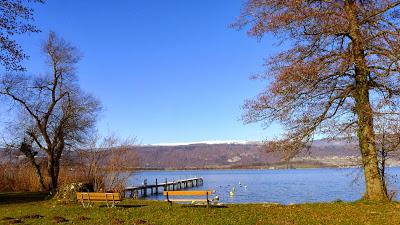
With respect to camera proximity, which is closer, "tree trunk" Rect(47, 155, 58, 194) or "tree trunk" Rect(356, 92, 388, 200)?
"tree trunk" Rect(356, 92, 388, 200)

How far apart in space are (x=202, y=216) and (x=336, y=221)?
3807 mm

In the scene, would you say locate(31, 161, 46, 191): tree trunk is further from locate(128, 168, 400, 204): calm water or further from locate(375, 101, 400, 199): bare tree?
locate(375, 101, 400, 199): bare tree

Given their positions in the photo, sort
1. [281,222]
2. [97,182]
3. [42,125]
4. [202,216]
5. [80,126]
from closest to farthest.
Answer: [281,222], [202,216], [97,182], [42,125], [80,126]

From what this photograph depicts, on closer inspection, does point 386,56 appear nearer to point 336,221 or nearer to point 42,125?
point 336,221

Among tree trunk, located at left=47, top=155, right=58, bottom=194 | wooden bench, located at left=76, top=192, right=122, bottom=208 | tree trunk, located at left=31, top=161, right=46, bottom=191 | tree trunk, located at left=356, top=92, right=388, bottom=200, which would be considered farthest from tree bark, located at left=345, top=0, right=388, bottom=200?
tree trunk, located at left=31, top=161, right=46, bottom=191

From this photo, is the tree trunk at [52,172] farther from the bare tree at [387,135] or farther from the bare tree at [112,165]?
the bare tree at [387,135]

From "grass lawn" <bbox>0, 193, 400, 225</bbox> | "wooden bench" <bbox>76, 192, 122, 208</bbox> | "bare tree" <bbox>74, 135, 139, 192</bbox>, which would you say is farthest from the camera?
"bare tree" <bbox>74, 135, 139, 192</bbox>

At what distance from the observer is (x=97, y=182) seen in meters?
26.8

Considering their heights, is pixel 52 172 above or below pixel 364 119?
below

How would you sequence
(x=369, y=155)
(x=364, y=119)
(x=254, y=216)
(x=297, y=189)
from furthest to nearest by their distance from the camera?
1. (x=297, y=189)
2. (x=369, y=155)
3. (x=364, y=119)
4. (x=254, y=216)

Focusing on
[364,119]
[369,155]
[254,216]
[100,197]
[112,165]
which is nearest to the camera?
[254,216]

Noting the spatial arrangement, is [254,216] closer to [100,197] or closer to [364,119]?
[364,119]

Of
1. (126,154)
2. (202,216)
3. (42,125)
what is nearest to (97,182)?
(126,154)

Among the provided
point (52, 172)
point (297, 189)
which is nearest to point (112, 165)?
point (52, 172)
